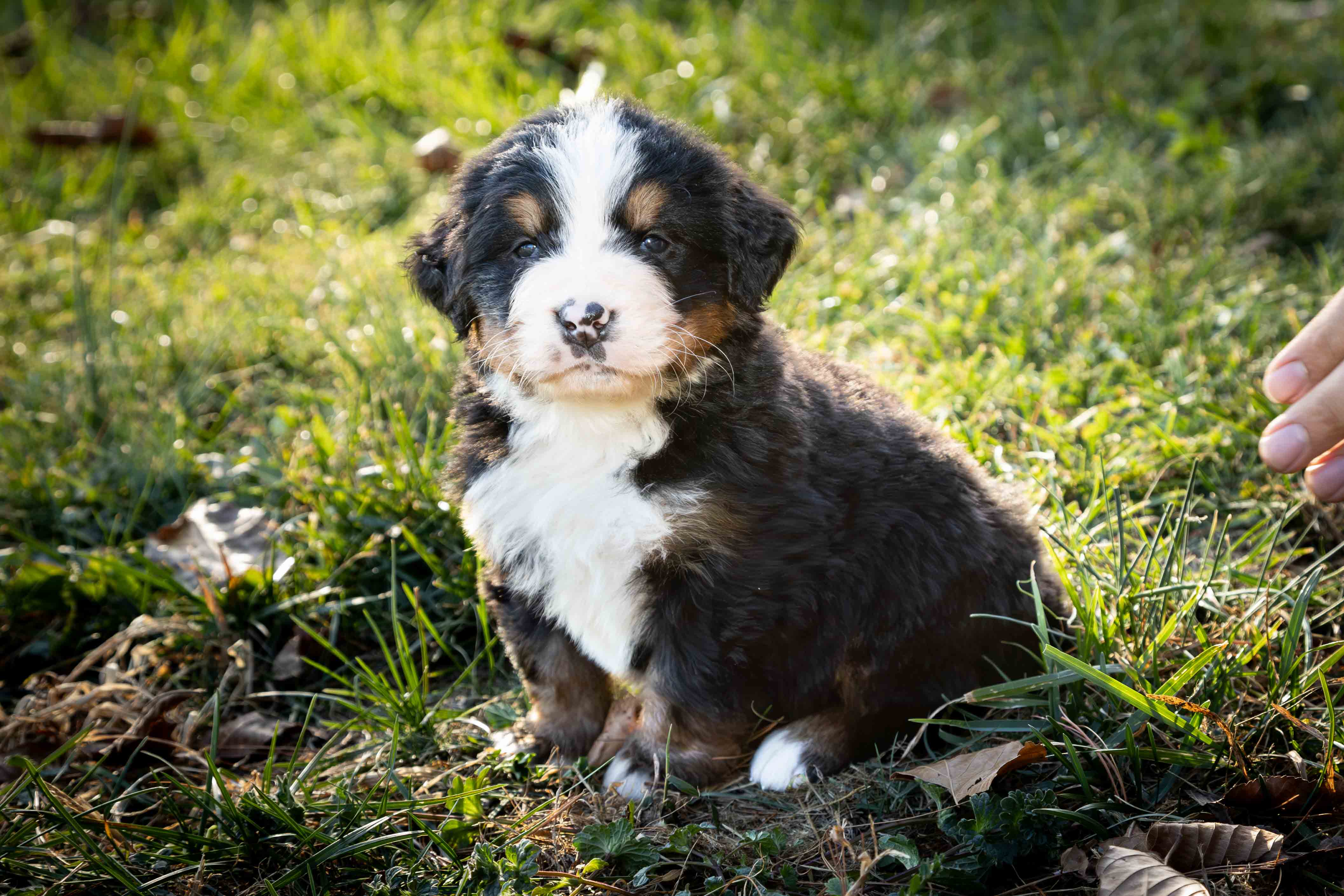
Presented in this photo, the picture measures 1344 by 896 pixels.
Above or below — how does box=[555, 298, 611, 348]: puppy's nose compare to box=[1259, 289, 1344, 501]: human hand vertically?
above

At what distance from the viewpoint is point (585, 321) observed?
225 centimetres

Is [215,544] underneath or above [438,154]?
underneath

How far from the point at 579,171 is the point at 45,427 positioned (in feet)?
9.83

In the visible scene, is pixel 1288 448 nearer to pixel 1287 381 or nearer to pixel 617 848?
pixel 1287 381

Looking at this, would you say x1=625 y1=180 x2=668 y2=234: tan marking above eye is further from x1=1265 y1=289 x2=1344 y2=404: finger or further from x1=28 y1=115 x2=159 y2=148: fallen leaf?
x1=28 y1=115 x2=159 y2=148: fallen leaf

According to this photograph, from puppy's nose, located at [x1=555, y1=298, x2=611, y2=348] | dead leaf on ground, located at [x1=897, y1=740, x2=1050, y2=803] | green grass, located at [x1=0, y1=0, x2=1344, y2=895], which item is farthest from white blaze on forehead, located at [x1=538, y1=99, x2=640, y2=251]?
dead leaf on ground, located at [x1=897, y1=740, x2=1050, y2=803]

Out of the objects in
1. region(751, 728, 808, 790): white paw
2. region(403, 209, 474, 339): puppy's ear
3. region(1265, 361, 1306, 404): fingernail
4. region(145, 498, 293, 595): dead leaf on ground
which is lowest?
region(145, 498, 293, 595): dead leaf on ground

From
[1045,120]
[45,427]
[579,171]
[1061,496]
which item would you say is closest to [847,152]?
[1045,120]

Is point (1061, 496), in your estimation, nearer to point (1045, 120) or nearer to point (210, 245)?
point (1045, 120)

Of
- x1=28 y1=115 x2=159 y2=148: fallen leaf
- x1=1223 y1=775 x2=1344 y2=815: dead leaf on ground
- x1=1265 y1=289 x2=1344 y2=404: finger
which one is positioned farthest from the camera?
x1=28 y1=115 x2=159 y2=148: fallen leaf

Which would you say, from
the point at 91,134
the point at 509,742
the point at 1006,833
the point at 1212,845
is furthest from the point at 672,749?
the point at 91,134

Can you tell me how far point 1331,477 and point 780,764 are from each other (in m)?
1.54

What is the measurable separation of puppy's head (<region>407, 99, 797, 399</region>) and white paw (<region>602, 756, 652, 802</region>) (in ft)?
3.12

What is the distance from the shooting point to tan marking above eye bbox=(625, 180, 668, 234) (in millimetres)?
2402
